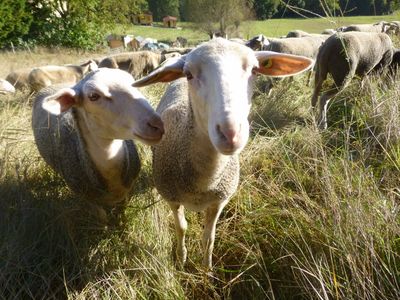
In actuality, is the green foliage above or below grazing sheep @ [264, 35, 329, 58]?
below

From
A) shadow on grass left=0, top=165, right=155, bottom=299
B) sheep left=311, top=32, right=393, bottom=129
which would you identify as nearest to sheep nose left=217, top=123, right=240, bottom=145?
shadow on grass left=0, top=165, right=155, bottom=299

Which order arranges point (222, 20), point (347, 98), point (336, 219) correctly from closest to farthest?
point (336, 219), point (347, 98), point (222, 20)

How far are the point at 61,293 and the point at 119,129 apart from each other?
112 centimetres

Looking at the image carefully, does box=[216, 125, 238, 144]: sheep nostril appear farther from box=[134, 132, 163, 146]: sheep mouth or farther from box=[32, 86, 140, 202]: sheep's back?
box=[32, 86, 140, 202]: sheep's back

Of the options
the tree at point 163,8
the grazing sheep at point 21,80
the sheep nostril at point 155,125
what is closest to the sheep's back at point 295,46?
the grazing sheep at point 21,80

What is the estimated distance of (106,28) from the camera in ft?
71.3

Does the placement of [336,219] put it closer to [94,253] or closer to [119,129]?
[119,129]

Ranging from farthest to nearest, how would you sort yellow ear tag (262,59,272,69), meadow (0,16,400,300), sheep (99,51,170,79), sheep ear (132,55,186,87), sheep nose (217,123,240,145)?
sheep (99,51,170,79) < yellow ear tag (262,59,272,69) < sheep ear (132,55,186,87) < meadow (0,16,400,300) < sheep nose (217,123,240,145)

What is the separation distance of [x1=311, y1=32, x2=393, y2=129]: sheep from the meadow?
1886mm

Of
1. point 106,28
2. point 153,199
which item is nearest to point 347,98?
point 153,199

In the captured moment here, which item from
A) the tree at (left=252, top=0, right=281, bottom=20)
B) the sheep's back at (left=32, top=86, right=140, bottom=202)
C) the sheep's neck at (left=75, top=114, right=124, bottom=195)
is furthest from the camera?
the tree at (left=252, top=0, right=281, bottom=20)

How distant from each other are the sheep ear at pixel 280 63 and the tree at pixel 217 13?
26.1 m

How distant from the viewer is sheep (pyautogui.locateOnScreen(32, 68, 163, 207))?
216 cm

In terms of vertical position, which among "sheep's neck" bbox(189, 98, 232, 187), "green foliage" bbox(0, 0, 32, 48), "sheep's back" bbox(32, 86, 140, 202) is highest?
"sheep's neck" bbox(189, 98, 232, 187)
